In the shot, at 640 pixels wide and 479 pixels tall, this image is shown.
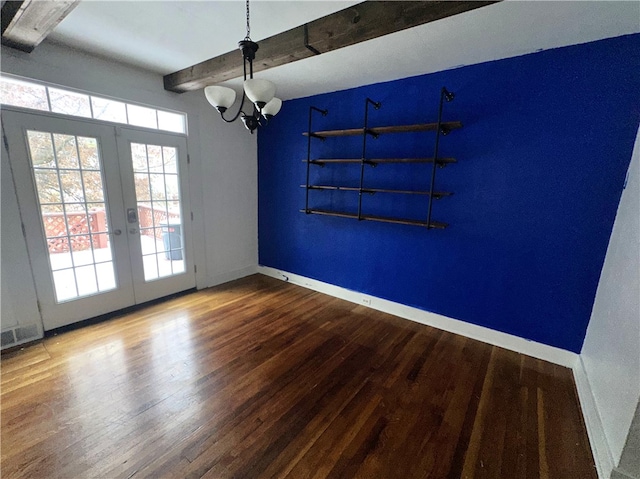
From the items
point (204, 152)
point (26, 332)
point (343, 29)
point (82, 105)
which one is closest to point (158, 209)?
point (204, 152)

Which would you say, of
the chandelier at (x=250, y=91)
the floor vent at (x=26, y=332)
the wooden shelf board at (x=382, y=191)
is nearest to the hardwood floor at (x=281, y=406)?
the floor vent at (x=26, y=332)

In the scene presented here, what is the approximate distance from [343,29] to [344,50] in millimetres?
596

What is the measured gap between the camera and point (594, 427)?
1.65 metres

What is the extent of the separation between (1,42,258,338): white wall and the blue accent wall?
1385 mm

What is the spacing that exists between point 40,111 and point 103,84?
60cm

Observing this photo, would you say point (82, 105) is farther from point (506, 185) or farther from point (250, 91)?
point (506, 185)

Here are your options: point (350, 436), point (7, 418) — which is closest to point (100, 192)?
point (7, 418)

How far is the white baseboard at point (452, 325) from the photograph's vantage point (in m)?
2.40

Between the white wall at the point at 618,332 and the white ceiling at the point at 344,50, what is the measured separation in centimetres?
96

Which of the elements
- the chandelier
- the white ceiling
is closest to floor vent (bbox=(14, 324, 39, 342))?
the white ceiling

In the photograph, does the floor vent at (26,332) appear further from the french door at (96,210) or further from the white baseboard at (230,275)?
the white baseboard at (230,275)

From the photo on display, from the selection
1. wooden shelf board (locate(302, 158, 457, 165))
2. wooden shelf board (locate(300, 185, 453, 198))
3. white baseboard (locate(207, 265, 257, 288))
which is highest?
wooden shelf board (locate(302, 158, 457, 165))

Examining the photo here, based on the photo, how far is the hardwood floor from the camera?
4.79 ft

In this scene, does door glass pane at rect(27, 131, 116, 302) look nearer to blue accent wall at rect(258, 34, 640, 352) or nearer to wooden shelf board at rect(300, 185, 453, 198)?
wooden shelf board at rect(300, 185, 453, 198)
